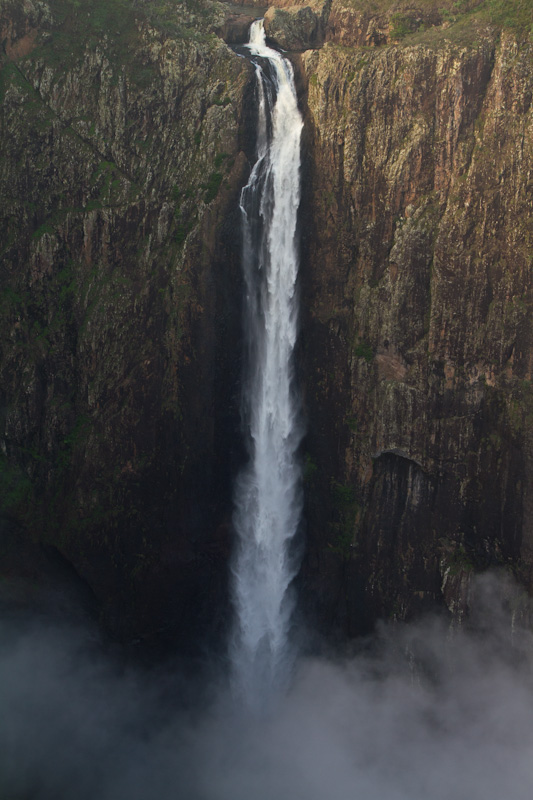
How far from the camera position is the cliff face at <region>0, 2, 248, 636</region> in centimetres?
2477

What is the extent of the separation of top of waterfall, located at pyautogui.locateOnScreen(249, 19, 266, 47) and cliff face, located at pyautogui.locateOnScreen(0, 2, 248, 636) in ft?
7.49

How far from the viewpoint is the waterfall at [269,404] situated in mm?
24969

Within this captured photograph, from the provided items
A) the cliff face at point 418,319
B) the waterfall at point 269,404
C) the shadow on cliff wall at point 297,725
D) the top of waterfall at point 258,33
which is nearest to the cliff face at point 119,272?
the waterfall at point 269,404

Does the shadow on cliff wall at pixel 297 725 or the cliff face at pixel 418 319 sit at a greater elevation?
the cliff face at pixel 418 319

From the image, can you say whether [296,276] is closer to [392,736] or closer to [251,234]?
[251,234]

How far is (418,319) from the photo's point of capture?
23.8 meters

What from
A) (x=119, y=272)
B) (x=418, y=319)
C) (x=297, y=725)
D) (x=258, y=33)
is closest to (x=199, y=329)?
(x=119, y=272)

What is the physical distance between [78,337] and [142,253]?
3608mm

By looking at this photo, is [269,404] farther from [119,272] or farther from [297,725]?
[297,725]

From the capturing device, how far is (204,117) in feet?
81.6

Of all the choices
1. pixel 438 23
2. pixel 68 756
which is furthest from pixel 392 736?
pixel 438 23

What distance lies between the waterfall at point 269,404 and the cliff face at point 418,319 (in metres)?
0.74

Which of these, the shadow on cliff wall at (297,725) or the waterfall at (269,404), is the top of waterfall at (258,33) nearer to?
the waterfall at (269,404)

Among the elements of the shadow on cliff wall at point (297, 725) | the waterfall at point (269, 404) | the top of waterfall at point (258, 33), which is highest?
the top of waterfall at point (258, 33)
